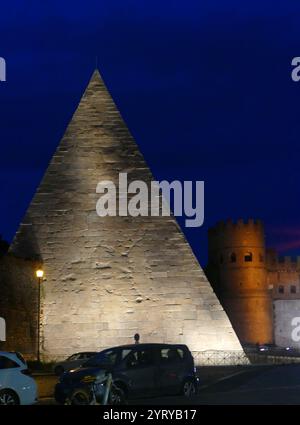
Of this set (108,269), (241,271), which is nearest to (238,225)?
(241,271)

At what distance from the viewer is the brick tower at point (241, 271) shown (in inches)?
3310

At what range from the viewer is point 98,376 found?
55.1 ft

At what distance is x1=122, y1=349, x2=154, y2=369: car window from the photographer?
18.6 meters

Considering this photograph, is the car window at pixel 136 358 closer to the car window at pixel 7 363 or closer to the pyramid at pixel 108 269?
the car window at pixel 7 363

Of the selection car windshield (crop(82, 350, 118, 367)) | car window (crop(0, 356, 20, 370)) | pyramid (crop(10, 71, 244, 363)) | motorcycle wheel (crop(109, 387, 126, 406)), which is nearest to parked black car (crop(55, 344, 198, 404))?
car windshield (crop(82, 350, 118, 367))

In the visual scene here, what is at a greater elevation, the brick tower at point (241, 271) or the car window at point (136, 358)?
the brick tower at point (241, 271)

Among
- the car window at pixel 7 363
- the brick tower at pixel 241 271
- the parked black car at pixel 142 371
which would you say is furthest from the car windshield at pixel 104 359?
the brick tower at pixel 241 271

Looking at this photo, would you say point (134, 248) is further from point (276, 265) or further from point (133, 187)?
point (276, 265)

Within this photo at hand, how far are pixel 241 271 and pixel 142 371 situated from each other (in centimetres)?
6716

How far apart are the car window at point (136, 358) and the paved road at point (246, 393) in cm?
71

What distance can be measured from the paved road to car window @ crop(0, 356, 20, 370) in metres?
3.01

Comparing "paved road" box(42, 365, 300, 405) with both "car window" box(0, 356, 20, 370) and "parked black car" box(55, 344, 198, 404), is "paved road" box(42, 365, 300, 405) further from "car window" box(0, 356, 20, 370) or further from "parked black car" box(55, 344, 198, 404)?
"car window" box(0, 356, 20, 370)

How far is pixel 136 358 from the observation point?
61.9 ft

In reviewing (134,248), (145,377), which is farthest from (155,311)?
(145,377)
